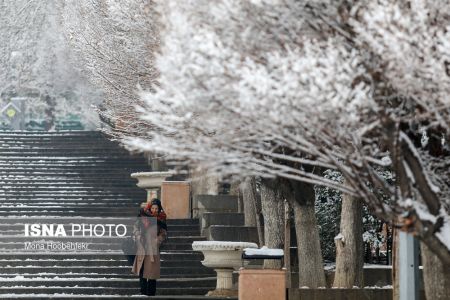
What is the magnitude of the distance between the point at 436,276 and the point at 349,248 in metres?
7.12

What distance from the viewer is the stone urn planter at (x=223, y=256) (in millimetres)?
23016

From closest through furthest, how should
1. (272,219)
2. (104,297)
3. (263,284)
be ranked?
1. (263,284)
2. (104,297)
3. (272,219)

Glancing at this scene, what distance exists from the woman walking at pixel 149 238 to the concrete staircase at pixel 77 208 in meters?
0.56

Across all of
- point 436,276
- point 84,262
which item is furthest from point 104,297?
point 436,276

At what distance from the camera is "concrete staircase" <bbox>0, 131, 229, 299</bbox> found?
24219mm

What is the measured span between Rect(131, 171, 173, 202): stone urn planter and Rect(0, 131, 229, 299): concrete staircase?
2.07 feet

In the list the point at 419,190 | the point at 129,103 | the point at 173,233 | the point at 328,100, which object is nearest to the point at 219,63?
the point at 328,100

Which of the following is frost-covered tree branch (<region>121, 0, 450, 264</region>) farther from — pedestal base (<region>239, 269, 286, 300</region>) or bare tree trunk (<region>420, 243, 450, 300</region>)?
pedestal base (<region>239, 269, 286, 300</region>)

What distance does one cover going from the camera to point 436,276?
47.2 feet

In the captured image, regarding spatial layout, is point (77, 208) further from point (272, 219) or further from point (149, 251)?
point (149, 251)

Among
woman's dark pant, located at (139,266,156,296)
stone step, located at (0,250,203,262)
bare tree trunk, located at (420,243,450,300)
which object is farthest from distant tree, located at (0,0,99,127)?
bare tree trunk, located at (420,243,450,300)

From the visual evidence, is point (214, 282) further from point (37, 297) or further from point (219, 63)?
point (219, 63)

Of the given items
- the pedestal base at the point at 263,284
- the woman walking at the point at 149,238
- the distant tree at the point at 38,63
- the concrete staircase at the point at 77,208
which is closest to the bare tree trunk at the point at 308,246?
the pedestal base at the point at 263,284

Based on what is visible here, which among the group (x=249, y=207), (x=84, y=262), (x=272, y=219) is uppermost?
(x=249, y=207)
